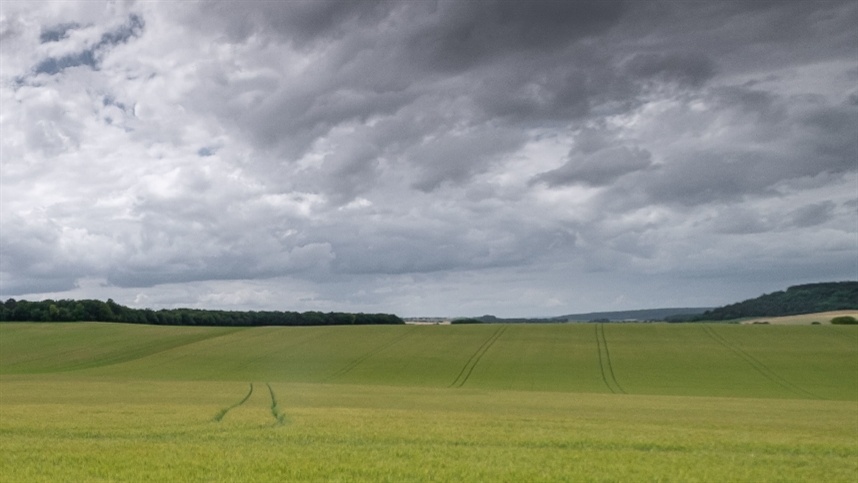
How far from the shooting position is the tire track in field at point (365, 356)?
204 ft

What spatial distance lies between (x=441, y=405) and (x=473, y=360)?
33189mm

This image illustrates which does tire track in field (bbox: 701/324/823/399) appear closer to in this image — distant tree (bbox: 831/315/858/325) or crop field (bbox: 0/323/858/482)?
crop field (bbox: 0/323/858/482)

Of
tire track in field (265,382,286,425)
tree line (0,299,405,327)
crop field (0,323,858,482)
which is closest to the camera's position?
crop field (0,323,858,482)

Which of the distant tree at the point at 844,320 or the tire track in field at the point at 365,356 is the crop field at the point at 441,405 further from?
the distant tree at the point at 844,320

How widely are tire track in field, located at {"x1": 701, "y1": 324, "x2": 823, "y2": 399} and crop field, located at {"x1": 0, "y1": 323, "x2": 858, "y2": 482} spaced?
0.27 meters

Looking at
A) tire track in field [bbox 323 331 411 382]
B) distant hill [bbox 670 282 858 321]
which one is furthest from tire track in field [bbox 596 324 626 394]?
distant hill [bbox 670 282 858 321]

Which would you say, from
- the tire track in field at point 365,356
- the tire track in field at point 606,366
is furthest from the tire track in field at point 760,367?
the tire track in field at point 365,356

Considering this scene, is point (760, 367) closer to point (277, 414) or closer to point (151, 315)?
point (277, 414)

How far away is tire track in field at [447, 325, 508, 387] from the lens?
57781mm

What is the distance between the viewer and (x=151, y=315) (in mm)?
138250

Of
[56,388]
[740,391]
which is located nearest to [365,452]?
[56,388]

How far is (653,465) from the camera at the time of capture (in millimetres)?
15648

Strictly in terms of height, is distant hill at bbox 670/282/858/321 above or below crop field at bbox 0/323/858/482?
above

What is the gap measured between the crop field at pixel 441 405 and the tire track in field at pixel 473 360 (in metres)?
0.20
